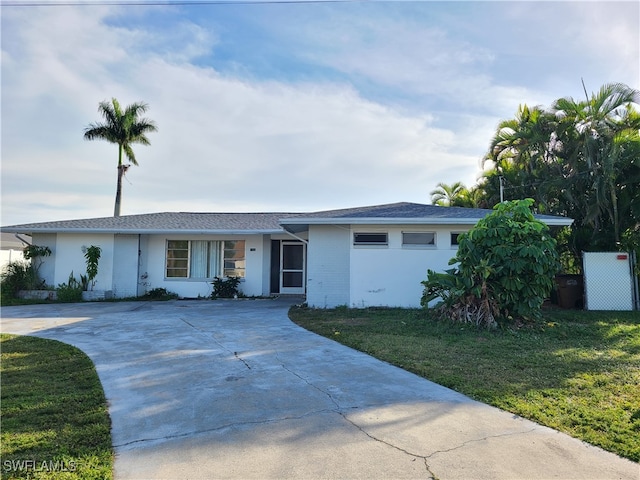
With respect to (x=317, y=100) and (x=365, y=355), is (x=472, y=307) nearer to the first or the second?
(x=365, y=355)

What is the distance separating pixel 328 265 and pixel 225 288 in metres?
4.83

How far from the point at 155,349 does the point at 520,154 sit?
13.0 m

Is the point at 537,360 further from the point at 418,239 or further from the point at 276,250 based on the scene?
the point at 276,250

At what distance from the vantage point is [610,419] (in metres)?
3.59

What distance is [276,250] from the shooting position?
591 inches

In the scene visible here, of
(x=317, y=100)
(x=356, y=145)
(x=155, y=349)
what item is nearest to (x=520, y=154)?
(x=356, y=145)

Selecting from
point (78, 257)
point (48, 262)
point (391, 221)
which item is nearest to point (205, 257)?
point (78, 257)

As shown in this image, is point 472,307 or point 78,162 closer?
point 472,307

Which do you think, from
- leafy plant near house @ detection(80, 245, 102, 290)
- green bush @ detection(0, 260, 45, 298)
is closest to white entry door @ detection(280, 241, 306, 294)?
leafy plant near house @ detection(80, 245, 102, 290)

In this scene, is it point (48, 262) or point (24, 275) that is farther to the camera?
point (48, 262)

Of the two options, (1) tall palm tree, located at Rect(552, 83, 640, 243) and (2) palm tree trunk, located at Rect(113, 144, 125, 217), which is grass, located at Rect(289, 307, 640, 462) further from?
(2) palm tree trunk, located at Rect(113, 144, 125, 217)

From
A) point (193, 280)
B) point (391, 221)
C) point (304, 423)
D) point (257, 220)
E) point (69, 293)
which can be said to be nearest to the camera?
point (304, 423)

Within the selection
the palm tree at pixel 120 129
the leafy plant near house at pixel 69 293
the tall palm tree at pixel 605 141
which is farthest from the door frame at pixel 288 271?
the palm tree at pixel 120 129

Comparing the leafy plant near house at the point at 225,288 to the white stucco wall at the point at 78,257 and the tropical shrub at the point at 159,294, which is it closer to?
the tropical shrub at the point at 159,294
